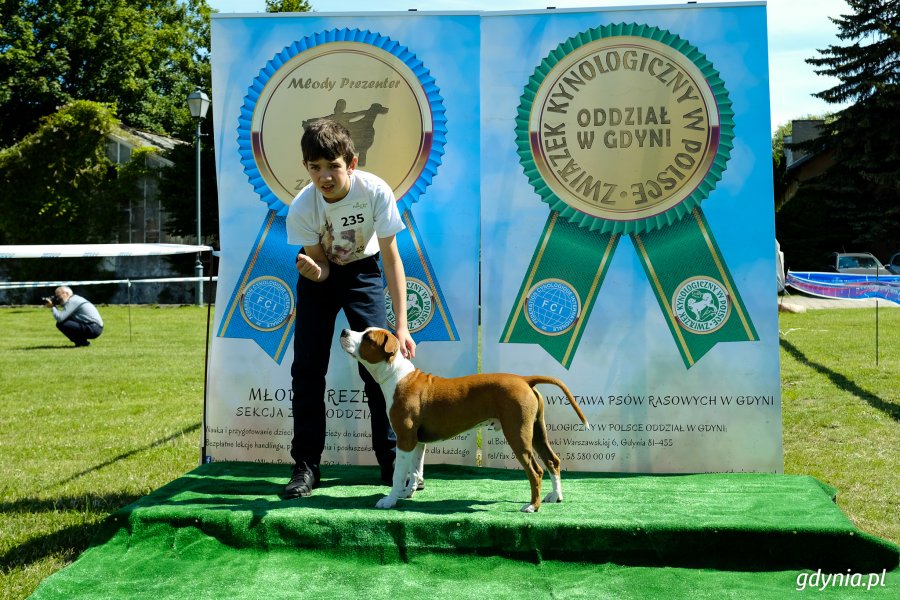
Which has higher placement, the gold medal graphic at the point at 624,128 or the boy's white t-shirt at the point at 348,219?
the gold medal graphic at the point at 624,128

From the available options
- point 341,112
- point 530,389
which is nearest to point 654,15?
point 341,112

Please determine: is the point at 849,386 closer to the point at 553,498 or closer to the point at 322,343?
the point at 553,498

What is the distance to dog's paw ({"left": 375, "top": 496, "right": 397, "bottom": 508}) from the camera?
3.82 meters

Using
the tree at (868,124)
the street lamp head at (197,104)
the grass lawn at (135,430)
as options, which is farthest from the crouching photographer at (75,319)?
the tree at (868,124)

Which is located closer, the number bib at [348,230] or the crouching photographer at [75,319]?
the number bib at [348,230]

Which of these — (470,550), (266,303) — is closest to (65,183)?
(266,303)

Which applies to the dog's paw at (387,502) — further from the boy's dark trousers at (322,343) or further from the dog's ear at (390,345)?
the dog's ear at (390,345)

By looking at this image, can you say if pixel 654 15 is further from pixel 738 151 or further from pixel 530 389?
pixel 530 389

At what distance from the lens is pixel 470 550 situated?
3.57 metres

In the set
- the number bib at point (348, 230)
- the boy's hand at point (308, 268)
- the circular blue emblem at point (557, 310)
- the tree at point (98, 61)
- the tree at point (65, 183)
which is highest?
the tree at point (98, 61)

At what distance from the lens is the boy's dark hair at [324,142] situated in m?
3.96

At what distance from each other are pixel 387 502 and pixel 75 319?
11.5 metres

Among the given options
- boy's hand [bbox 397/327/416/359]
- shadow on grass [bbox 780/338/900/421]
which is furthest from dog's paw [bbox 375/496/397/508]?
shadow on grass [bbox 780/338/900/421]

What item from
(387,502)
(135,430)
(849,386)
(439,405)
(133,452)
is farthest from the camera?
(849,386)
